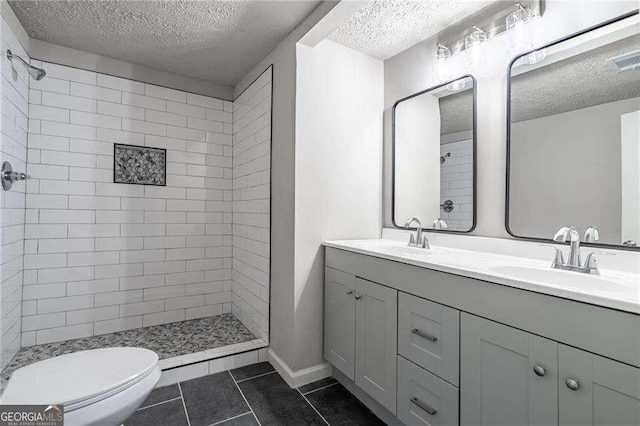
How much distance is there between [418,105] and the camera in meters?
2.14

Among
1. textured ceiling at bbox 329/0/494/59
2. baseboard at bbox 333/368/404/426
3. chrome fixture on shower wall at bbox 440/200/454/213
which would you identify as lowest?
baseboard at bbox 333/368/404/426

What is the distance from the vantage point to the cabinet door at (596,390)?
31.3 inches

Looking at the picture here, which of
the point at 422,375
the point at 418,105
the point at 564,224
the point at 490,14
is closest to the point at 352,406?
the point at 422,375

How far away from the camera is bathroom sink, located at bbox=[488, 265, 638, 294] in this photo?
3.47 ft

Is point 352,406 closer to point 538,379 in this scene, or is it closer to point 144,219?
point 538,379

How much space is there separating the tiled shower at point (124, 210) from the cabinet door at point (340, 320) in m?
0.55

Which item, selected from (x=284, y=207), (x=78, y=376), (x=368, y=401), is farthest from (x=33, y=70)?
(x=368, y=401)

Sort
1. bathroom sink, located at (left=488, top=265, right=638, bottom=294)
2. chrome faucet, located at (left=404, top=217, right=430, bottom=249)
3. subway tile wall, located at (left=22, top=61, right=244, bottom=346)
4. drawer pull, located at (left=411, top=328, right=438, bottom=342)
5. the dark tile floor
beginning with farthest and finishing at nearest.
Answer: subway tile wall, located at (left=22, top=61, right=244, bottom=346) → chrome faucet, located at (left=404, top=217, right=430, bottom=249) → the dark tile floor → drawer pull, located at (left=411, top=328, right=438, bottom=342) → bathroom sink, located at (left=488, top=265, right=638, bottom=294)

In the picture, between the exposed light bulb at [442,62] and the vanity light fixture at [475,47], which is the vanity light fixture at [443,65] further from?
the vanity light fixture at [475,47]

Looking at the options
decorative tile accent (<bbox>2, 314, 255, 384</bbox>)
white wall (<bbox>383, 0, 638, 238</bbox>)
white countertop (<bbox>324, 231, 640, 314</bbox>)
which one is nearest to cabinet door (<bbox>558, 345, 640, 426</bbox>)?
white countertop (<bbox>324, 231, 640, 314</bbox>)

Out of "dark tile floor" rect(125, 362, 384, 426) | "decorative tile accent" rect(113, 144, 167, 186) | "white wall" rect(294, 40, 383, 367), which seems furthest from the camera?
"decorative tile accent" rect(113, 144, 167, 186)

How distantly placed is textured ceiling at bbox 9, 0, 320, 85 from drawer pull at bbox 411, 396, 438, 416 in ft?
7.06

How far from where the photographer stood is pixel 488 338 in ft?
3.62

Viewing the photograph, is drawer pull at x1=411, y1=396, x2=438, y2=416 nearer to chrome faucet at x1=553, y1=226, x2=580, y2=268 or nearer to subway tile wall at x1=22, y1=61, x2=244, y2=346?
chrome faucet at x1=553, y1=226, x2=580, y2=268
